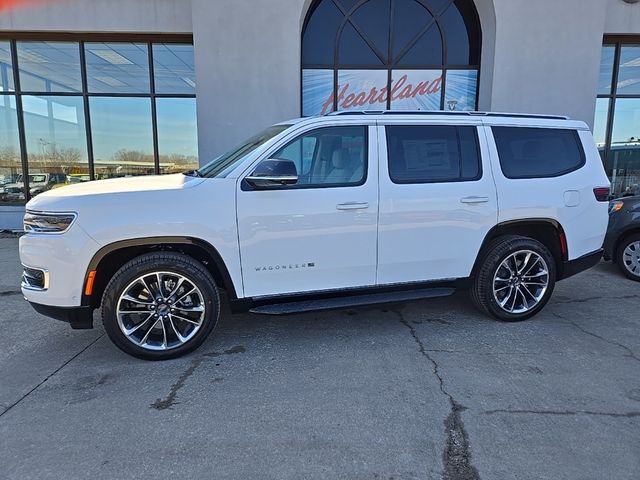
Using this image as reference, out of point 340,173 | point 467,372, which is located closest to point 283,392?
point 467,372

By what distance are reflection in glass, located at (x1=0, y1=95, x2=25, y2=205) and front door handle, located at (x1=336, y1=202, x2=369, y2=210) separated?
988 centimetres

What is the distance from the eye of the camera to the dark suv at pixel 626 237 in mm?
5918

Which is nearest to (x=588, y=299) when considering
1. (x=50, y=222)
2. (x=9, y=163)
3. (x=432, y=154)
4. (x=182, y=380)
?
(x=432, y=154)

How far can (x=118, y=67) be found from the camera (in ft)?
32.3

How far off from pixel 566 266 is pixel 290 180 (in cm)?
318

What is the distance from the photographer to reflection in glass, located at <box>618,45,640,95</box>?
32.7ft

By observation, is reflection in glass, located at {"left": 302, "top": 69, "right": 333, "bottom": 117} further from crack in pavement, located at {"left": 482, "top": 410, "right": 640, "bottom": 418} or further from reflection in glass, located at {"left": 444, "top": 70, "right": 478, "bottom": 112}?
crack in pavement, located at {"left": 482, "top": 410, "right": 640, "bottom": 418}

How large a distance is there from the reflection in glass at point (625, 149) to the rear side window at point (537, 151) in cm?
755

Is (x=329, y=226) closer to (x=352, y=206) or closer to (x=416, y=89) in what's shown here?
(x=352, y=206)

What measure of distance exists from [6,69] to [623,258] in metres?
13.0

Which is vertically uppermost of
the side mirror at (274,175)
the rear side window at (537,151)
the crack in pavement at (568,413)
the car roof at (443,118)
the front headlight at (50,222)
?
the car roof at (443,118)

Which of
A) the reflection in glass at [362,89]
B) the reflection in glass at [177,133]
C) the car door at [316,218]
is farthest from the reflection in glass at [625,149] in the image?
the reflection in glass at [177,133]

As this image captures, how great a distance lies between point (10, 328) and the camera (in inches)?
171

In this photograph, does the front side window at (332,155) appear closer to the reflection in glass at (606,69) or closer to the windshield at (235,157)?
the windshield at (235,157)
